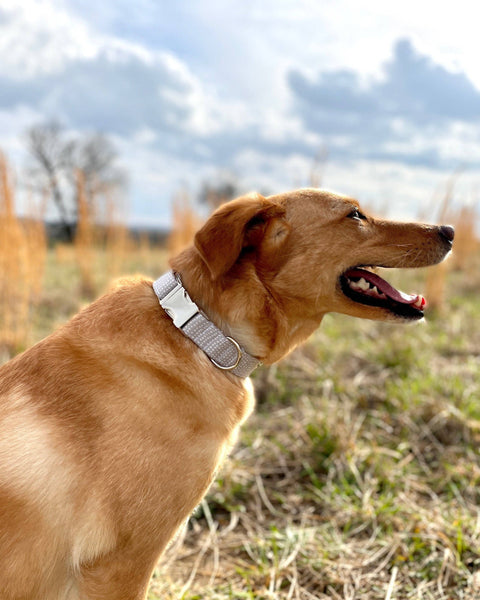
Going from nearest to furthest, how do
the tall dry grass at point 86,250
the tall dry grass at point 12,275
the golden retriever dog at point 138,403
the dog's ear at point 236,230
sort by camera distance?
1. the golden retriever dog at point 138,403
2. the dog's ear at point 236,230
3. the tall dry grass at point 12,275
4. the tall dry grass at point 86,250

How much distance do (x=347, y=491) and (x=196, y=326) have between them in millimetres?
1856

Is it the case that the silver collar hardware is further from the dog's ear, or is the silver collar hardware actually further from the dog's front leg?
the dog's front leg

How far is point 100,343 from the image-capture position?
193 cm

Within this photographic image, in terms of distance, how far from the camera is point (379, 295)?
2.37m

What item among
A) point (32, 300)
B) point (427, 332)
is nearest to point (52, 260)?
point (32, 300)

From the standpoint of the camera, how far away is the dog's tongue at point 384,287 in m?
2.36

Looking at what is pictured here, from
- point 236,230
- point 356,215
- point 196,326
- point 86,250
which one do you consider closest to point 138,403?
point 196,326

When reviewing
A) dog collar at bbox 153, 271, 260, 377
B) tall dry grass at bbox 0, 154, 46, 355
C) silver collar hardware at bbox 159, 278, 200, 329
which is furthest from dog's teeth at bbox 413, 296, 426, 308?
tall dry grass at bbox 0, 154, 46, 355

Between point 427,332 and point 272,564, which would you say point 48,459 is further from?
point 427,332

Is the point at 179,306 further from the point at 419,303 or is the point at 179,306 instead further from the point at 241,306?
the point at 419,303

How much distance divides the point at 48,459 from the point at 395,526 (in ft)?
6.64

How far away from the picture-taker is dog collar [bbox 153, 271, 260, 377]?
1.96 m

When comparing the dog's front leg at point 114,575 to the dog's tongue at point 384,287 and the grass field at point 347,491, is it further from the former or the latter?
the dog's tongue at point 384,287

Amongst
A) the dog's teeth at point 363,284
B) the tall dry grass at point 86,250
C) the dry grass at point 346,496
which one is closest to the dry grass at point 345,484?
the dry grass at point 346,496
